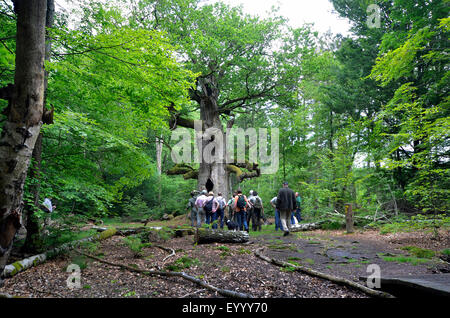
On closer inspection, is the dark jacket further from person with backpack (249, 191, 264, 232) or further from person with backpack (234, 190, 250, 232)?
person with backpack (249, 191, 264, 232)

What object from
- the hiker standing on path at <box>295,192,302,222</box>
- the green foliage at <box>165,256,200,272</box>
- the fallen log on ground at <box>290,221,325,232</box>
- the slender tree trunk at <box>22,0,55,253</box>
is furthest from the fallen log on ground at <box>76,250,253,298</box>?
the hiker standing on path at <box>295,192,302,222</box>

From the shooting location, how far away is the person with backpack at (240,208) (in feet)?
36.6

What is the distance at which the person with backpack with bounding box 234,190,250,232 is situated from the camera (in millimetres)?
11169

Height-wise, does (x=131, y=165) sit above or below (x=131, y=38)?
below

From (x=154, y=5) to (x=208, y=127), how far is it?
7879 mm

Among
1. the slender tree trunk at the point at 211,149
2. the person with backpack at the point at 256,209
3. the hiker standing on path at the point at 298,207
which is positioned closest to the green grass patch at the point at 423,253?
the person with backpack at the point at 256,209

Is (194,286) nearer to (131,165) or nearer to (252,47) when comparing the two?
(131,165)

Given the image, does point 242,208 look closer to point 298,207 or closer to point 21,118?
point 298,207

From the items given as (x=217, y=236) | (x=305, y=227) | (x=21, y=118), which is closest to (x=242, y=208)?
(x=217, y=236)

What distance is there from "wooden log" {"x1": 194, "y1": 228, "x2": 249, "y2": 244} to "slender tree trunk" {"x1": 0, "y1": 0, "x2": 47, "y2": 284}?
17.9ft

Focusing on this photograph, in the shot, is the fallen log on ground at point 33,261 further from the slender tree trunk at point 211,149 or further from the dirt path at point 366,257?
the slender tree trunk at point 211,149

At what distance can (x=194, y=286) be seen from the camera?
404 cm

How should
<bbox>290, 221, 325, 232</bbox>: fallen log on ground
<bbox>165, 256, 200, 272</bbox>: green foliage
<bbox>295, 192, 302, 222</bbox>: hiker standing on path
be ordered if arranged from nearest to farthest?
<bbox>165, 256, 200, 272</bbox>: green foliage < <bbox>290, 221, 325, 232</bbox>: fallen log on ground < <bbox>295, 192, 302, 222</bbox>: hiker standing on path
